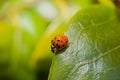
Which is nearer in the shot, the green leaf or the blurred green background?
the green leaf

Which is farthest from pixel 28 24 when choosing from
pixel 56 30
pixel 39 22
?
pixel 56 30

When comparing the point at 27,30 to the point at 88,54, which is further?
the point at 27,30

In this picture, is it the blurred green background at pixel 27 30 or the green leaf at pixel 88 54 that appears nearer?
the green leaf at pixel 88 54
